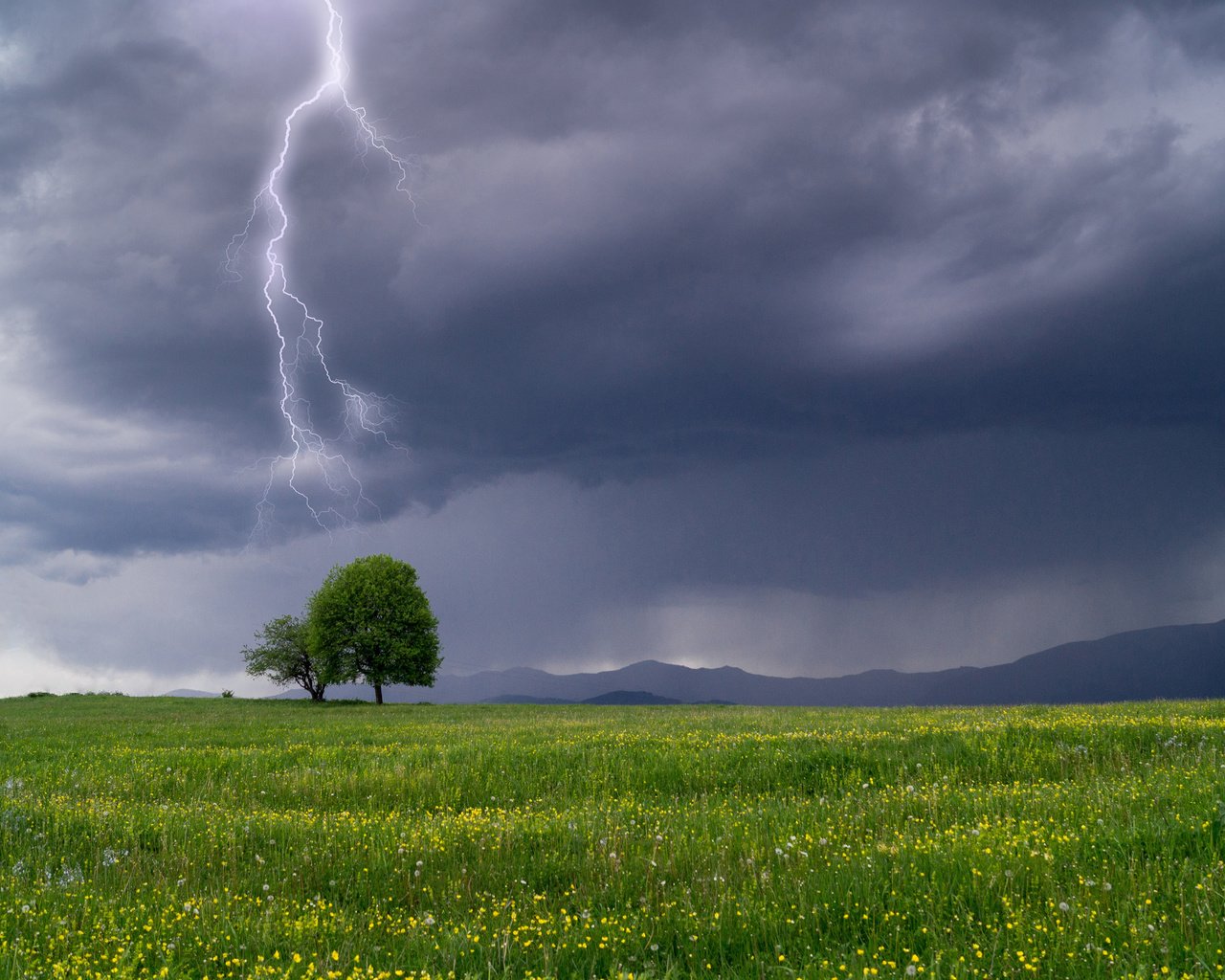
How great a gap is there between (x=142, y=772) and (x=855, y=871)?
504 inches

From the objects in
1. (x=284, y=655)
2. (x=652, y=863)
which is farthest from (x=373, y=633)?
(x=652, y=863)

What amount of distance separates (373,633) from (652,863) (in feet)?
190

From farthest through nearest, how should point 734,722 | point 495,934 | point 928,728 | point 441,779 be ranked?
point 734,722, point 928,728, point 441,779, point 495,934

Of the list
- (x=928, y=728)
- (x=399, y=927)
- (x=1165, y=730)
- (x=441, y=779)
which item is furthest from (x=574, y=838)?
(x=1165, y=730)

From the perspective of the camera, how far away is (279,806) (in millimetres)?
11289

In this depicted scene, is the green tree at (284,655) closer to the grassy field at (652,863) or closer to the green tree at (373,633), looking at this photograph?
the green tree at (373,633)

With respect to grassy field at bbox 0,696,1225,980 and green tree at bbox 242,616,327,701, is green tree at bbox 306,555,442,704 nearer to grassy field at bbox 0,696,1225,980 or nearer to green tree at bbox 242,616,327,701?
green tree at bbox 242,616,327,701

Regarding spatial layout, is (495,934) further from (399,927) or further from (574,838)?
(574,838)

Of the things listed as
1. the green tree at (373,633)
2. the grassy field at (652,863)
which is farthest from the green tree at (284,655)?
the grassy field at (652,863)

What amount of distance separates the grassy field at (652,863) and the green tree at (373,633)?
4886 cm

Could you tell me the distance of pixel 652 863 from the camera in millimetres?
7160

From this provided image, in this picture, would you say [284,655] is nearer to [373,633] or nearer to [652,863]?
[373,633]

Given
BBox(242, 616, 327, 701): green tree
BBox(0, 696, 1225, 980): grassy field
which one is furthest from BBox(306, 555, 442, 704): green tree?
BBox(0, 696, 1225, 980): grassy field

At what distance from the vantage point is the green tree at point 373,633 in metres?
61.4
